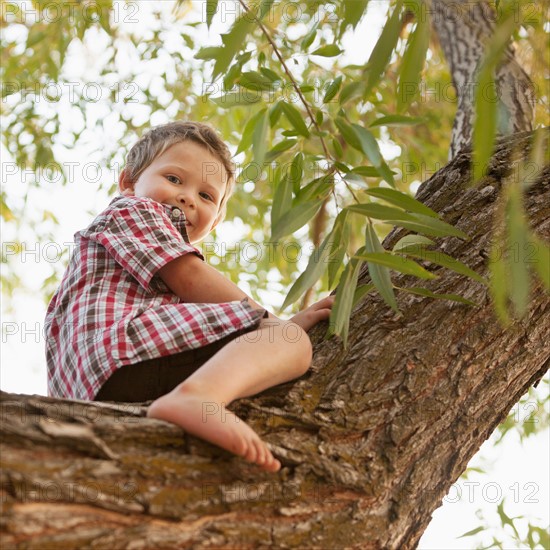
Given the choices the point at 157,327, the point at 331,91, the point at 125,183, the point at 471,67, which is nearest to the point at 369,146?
the point at 331,91

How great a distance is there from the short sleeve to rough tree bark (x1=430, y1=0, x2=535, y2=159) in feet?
3.04

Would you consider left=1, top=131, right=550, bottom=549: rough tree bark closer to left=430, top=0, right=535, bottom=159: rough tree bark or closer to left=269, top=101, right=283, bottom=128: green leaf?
left=269, top=101, right=283, bottom=128: green leaf

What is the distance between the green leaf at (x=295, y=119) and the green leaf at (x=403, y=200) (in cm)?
18

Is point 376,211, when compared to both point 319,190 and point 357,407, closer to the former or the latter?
point 319,190

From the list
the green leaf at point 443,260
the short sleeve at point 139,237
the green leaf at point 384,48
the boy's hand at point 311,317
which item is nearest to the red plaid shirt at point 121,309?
the short sleeve at point 139,237

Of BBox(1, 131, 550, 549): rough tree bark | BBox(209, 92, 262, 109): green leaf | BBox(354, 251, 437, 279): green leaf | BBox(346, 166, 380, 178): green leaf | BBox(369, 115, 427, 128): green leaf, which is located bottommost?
BBox(1, 131, 550, 549): rough tree bark

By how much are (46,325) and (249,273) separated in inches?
80.5

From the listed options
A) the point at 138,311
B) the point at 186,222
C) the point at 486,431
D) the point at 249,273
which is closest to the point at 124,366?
the point at 138,311

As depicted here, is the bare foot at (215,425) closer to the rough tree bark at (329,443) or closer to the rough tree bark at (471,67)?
the rough tree bark at (329,443)

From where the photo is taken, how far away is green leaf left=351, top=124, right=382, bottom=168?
117 centimetres

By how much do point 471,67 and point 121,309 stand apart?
150 centimetres

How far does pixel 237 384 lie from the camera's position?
1172mm

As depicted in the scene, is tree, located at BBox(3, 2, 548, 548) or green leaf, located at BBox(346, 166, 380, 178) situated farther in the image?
green leaf, located at BBox(346, 166, 380, 178)

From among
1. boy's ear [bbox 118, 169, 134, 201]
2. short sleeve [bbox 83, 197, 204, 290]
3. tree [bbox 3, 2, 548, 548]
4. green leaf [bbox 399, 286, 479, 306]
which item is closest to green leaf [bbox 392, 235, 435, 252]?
tree [bbox 3, 2, 548, 548]
